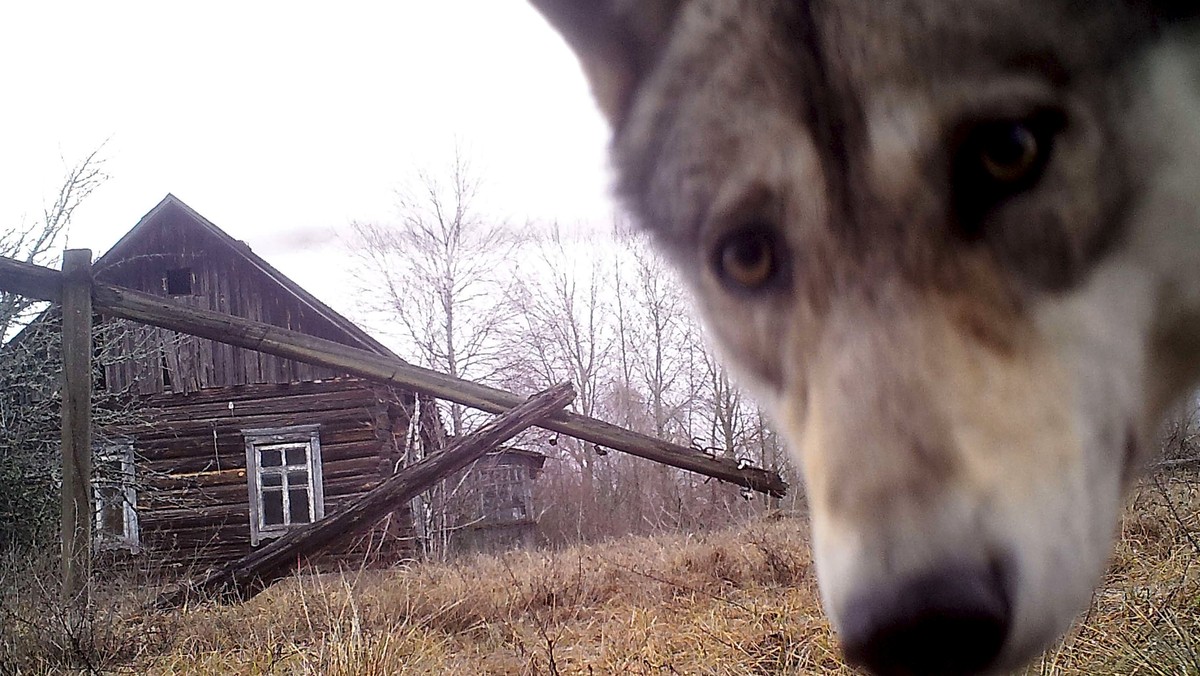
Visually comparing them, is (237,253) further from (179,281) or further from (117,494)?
(117,494)

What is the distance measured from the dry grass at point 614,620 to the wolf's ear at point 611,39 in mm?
2383

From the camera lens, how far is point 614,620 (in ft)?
18.5

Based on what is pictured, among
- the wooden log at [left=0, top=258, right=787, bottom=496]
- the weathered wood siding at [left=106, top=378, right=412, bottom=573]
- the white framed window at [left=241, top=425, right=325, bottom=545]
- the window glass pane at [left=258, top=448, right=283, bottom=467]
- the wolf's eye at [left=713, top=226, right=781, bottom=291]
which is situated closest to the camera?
the wolf's eye at [left=713, top=226, right=781, bottom=291]

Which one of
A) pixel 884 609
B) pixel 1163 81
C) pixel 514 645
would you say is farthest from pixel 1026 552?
pixel 514 645

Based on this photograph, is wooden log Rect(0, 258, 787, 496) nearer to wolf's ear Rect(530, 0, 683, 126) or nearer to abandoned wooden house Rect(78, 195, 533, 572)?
wolf's ear Rect(530, 0, 683, 126)

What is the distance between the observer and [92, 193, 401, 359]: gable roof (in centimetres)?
1627

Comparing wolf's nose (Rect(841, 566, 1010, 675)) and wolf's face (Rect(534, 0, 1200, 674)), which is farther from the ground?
wolf's face (Rect(534, 0, 1200, 674))

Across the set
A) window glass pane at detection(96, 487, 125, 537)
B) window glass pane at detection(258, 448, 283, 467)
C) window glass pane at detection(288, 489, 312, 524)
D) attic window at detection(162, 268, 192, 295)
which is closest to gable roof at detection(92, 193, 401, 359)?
attic window at detection(162, 268, 192, 295)

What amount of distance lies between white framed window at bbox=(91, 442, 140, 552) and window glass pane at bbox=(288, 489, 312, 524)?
110 inches

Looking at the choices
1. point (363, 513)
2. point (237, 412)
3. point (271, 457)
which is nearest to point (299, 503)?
point (271, 457)

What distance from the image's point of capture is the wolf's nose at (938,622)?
0.86 meters

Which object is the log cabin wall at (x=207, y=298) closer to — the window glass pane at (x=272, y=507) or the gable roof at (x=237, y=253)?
the gable roof at (x=237, y=253)

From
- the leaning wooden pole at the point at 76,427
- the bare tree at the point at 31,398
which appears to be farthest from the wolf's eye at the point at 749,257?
the bare tree at the point at 31,398

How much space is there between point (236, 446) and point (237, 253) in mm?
4044
